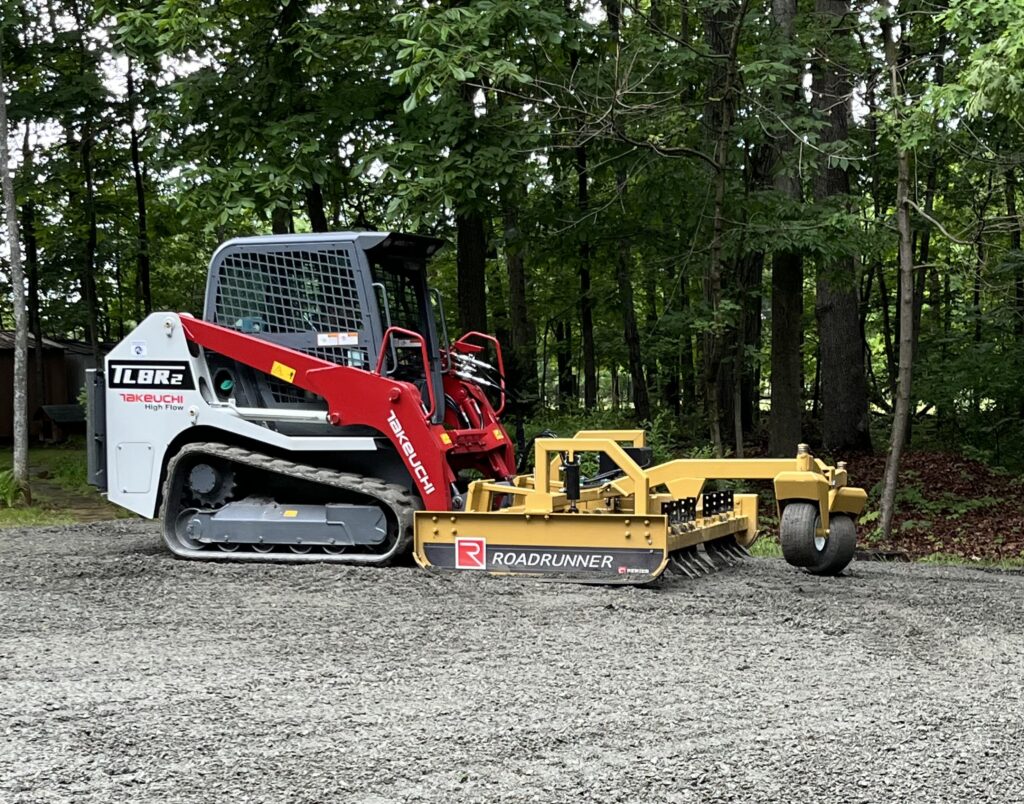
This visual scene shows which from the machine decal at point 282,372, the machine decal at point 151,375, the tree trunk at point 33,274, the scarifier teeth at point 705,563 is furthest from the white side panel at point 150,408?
the tree trunk at point 33,274

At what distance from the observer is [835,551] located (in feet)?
28.3

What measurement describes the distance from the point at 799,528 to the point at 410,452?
9.41 feet

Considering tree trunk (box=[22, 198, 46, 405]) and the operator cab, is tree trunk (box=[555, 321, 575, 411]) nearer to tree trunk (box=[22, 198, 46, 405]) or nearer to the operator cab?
tree trunk (box=[22, 198, 46, 405])

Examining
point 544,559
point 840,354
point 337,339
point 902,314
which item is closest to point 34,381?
point 840,354

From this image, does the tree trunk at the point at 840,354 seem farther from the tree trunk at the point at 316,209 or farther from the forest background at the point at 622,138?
the tree trunk at the point at 316,209

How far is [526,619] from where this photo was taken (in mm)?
6922

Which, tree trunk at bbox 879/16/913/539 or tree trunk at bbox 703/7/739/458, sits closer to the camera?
tree trunk at bbox 879/16/913/539

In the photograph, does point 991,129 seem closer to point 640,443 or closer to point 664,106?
point 664,106

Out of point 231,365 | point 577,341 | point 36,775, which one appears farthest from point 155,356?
point 577,341

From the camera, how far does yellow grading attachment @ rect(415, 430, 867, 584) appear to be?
8016mm

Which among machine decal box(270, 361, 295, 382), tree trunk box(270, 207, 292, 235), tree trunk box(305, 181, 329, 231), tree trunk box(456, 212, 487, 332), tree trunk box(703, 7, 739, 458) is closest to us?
machine decal box(270, 361, 295, 382)

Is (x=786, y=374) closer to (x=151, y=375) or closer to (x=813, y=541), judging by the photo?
(x=813, y=541)

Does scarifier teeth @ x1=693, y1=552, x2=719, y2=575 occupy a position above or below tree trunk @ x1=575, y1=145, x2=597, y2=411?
below

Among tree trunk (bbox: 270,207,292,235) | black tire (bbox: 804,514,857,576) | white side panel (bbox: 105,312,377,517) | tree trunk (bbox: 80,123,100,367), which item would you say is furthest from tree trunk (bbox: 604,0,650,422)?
tree trunk (bbox: 80,123,100,367)
